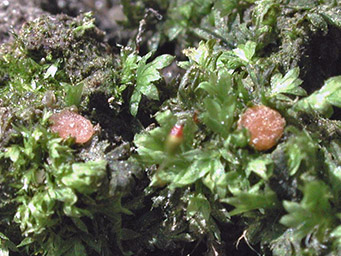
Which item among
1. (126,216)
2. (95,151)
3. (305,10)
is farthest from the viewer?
(305,10)

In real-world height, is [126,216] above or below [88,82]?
below

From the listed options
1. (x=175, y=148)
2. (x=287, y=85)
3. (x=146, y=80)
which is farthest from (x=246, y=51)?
(x=175, y=148)

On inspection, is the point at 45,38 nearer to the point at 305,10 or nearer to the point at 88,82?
the point at 88,82

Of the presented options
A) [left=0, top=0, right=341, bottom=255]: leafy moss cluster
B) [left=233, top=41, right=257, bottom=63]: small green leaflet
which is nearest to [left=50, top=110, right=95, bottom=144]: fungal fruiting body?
[left=0, top=0, right=341, bottom=255]: leafy moss cluster

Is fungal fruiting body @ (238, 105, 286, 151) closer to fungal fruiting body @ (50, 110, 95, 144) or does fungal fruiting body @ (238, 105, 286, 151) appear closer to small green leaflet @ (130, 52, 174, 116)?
small green leaflet @ (130, 52, 174, 116)

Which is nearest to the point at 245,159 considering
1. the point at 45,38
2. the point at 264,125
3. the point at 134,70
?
the point at 264,125

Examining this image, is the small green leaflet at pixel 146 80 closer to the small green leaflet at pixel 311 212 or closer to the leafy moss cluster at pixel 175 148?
the leafy moss cluster at pixel 175 148
